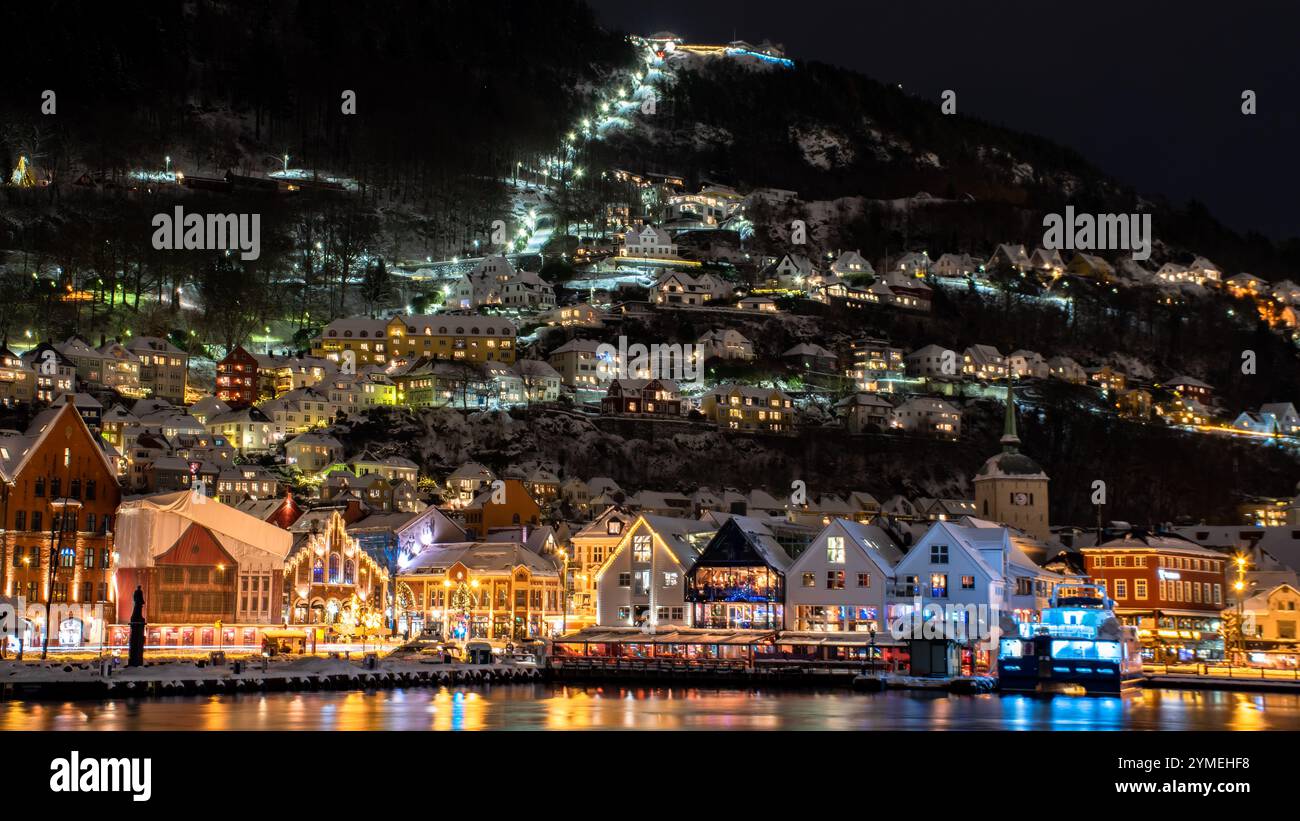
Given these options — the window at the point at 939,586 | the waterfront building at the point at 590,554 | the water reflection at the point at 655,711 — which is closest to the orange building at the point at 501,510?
the waterfront building at the point at 590,554

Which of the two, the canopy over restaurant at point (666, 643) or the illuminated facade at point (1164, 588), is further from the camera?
the illuminated facade at point (1164, 588)

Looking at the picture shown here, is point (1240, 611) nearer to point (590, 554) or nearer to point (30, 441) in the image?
point (590, 554)

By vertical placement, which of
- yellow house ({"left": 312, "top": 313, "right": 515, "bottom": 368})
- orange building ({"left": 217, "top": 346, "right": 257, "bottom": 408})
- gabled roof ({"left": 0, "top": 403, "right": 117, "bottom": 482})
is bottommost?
gabled roof ({"left": 0, "top": 403, "right": 117, "bottom": 482})

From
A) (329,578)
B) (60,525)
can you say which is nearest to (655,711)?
(60,525)

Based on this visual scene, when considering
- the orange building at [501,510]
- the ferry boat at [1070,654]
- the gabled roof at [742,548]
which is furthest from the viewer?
the orange building at [501,510]

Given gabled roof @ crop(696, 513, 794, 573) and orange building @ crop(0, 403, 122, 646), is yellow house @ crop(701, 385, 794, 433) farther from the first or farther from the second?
orange building @ crop(0, 403, 122, 646)

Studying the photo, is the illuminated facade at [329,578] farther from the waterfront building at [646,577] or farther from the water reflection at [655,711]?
the water reflection at [655,711]

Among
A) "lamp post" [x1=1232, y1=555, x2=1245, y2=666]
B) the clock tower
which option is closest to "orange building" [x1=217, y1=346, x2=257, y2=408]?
the clock tower
